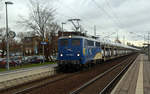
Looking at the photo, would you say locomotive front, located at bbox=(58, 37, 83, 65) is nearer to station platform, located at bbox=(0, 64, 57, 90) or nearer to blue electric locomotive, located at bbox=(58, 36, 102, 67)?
blue electric locomotive, located at bbox=(58, 36, 102, 67)

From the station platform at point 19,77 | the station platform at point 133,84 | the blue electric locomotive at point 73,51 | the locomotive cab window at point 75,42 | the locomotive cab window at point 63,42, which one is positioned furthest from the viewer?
the locomotive cab window at point 63,42

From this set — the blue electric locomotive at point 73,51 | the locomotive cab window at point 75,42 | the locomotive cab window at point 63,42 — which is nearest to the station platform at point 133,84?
the blue electric locomotive at point 73,51

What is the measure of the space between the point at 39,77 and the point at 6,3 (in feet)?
37.5

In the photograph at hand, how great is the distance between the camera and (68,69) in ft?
65.3

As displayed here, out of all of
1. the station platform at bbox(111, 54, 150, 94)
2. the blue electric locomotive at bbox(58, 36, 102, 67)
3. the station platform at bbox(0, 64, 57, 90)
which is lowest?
the station platform at bbox(111, 54, 150, 94)

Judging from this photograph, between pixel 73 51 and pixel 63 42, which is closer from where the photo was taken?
pixel 73 51

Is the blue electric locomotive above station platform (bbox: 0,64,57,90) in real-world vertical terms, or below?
above

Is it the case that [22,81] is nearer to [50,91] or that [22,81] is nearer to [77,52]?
[50,91]

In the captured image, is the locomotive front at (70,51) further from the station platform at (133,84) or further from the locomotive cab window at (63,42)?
the station platform at (133,84)

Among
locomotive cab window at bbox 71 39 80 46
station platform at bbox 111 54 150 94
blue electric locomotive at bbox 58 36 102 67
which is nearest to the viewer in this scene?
station platform at bbox 111 54 150 94

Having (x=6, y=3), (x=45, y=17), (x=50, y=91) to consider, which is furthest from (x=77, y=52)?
(x=45, y=17)

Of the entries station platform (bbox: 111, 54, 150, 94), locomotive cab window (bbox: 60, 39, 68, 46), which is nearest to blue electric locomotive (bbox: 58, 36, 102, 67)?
locomotive cab window (bbox: 60, 39, 68, 46)

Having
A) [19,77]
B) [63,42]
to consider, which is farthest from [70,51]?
[19,77]

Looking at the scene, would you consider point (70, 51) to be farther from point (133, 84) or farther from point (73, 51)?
point (133, 84)
